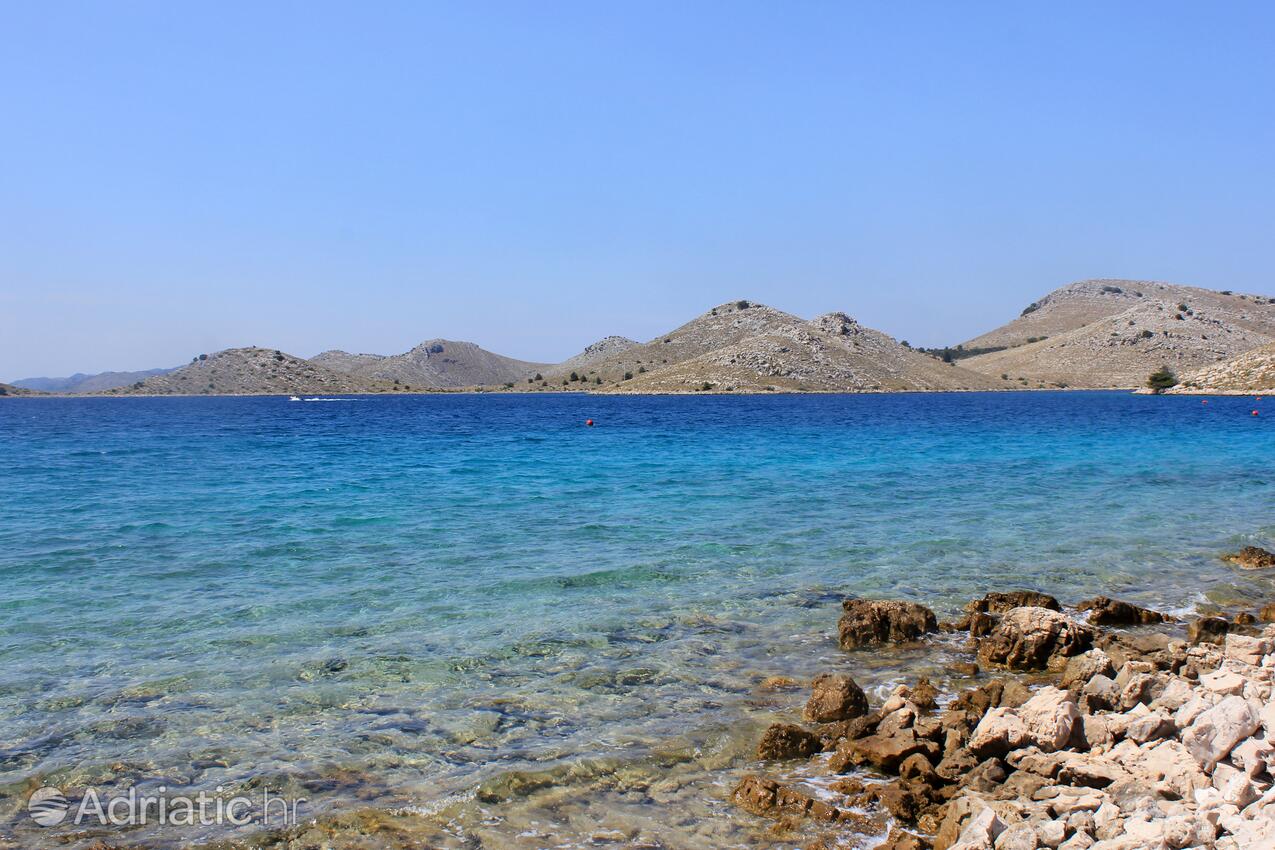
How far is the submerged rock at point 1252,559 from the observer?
1750 cm

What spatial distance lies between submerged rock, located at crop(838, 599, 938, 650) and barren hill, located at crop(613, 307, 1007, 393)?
5518 inches

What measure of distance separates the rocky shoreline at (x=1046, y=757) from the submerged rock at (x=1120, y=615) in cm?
188

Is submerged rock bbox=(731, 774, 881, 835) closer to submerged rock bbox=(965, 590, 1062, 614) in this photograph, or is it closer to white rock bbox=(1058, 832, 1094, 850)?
white rock bbox=(1058, 832, 1094, 850)

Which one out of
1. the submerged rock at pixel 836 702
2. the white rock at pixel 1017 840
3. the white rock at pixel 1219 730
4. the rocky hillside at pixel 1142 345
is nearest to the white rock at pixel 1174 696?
the white rock at pixel 1219 730

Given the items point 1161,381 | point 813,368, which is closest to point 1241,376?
point 1161,381

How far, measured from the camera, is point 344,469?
120 ft

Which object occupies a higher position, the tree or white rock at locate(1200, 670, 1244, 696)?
the tree

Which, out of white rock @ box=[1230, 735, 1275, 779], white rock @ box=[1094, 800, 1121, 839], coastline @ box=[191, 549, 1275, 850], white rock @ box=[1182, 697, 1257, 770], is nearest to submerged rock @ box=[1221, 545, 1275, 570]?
coastline @ box=[191, 549, 1275, 850]

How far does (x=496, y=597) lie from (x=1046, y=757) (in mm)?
9391

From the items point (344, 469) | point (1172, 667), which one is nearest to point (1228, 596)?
point (1172, 667)

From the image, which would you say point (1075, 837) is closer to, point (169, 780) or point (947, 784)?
point (947, 784)

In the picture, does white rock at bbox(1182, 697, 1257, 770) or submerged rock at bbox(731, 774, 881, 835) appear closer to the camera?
white rock at bbox(1182, 697, 1257, 770)

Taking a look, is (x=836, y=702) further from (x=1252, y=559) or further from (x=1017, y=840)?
(x=1252, y=559)

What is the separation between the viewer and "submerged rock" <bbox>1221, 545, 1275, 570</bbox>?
17.5m
